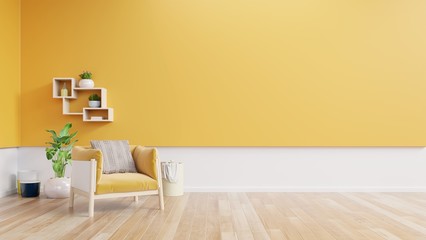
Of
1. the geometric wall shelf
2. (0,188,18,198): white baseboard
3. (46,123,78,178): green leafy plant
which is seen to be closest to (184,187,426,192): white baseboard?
the geometric wall shelf

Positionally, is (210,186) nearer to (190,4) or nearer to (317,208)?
(317,208)

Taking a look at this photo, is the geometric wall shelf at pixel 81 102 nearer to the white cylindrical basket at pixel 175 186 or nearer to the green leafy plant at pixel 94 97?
the green leafy plant at pixel 94 97

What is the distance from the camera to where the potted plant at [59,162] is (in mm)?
5320

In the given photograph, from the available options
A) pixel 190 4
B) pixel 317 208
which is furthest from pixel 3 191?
pixel 317 208

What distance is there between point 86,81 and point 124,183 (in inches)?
76.1

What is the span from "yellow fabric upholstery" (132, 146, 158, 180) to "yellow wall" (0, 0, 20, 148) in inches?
72.8

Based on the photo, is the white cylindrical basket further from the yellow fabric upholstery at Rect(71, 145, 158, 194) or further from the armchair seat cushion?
the armchair seat cushion

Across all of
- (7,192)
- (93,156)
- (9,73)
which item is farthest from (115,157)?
(9,73)

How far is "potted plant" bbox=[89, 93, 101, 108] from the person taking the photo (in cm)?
567

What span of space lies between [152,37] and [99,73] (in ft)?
2.88

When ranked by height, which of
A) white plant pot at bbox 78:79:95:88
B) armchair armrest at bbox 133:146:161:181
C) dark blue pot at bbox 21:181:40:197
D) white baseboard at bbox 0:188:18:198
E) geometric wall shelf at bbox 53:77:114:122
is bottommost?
white baseboard at bbox 0:188:18:198

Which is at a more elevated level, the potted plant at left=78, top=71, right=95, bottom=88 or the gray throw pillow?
the potted plant at left=78, top=71, right=95, bottom=88

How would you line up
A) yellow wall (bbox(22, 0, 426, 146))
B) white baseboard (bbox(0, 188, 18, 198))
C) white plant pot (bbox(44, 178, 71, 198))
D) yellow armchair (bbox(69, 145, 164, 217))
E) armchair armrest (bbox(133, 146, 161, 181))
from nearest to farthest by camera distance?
yellow armchair (bbox(69, 145, 164, 217)), armchair armrest (bbox(133, 146, 161, 181)), white plant pot (bbox(44, 178, 71, 198)), white baseboard (bbox(0, 188, 18, 198)), yellow wall (bbox(22, 0, 426, 146))

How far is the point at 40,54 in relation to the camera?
5.91 m
